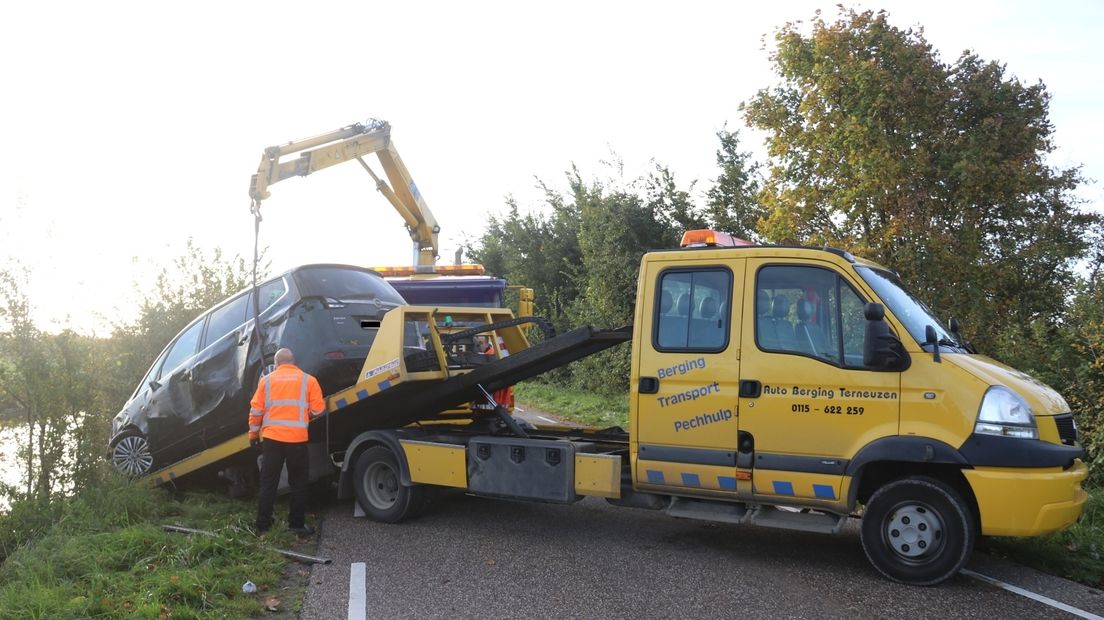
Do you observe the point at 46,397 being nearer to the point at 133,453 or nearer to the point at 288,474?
the point at 133,453

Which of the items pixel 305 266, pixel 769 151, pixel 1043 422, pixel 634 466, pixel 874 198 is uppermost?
pixel 769 151

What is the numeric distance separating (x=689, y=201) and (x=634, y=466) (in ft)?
52.2

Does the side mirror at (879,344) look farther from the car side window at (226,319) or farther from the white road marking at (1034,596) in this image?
the car side window at (226,319)

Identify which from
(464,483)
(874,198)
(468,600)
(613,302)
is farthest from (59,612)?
(613,302)

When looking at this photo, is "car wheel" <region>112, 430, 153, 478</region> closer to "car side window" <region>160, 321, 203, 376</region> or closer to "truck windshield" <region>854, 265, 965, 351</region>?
"car side window" <region>160, 321, 203, 376</region>

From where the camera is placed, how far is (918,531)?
20.1 feet

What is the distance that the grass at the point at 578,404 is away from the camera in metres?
16.6

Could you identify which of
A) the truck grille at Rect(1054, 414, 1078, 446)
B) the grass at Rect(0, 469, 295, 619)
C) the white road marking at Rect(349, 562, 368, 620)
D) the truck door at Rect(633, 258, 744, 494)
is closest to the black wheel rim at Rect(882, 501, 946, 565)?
the truck grille at Rect(1054, 414, 1078, 446)

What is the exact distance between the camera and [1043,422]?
19.2 ft

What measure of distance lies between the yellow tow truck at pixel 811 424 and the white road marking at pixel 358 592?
150 centimetres

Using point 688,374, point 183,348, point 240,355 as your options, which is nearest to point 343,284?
point 240,355

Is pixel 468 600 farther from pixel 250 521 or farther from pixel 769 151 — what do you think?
pixel 769 151

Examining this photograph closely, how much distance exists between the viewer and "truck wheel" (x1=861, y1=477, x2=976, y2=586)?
235 inches

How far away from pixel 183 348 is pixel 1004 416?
8273 millimetres
